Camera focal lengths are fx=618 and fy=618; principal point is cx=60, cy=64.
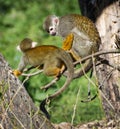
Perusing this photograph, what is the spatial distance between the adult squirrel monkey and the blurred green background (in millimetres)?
1193

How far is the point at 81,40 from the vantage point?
6.43m

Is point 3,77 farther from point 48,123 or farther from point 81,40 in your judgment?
point 81,40

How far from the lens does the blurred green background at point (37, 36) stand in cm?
716

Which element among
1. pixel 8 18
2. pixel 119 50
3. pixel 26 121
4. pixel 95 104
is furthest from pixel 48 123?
pixel 8 18

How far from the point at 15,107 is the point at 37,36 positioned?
20.5 feet

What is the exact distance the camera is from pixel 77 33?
21.4 ft

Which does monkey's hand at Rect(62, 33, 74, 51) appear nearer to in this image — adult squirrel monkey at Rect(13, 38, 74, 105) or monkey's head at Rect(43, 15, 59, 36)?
monkey's head at Rect(43, 15, 59, 36)

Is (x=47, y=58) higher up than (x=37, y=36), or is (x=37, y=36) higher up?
(x=47, y=58)

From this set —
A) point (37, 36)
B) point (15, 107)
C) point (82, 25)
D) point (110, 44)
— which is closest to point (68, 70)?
point (15, 107)

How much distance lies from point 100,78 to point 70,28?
2.31 ft

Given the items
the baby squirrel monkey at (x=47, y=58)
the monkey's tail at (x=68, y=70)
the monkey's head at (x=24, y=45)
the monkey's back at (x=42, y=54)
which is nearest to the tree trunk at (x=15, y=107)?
the monkey's tail at (x=68, y=70)

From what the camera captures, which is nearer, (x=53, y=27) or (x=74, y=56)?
(x=74, y=56)

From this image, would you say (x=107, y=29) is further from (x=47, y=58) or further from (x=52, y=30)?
(x=47, y=58)

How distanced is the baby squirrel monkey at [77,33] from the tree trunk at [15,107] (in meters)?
1.23
